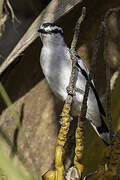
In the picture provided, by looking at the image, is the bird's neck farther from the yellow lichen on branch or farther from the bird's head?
the yellow lichen on branch

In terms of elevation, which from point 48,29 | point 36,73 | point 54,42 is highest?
point 48,29

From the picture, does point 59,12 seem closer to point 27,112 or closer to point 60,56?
point 60,56

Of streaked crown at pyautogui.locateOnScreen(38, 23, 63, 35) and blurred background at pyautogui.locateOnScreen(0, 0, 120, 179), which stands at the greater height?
streaked crown at pyautogui.locateOnScreen(38, 23, 63, 35)

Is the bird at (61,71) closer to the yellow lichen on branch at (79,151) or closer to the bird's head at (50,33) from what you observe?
the bird's head at (50,33)

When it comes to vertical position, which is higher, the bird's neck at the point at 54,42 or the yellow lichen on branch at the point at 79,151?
the yellow lichen on branch at the point at 79,151

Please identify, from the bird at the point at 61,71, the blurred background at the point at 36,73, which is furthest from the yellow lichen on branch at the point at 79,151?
the blurred background at the point at 36,73

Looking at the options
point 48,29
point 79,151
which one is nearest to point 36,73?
point 48,29

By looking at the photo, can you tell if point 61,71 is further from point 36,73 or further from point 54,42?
point 36,73

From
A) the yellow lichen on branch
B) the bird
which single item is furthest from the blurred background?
the yellow lichen on branch

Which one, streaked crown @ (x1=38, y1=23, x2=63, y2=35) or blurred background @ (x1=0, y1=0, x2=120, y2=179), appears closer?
streaked crown @ (x1=38, y1=23, x2=63, y2=35)
